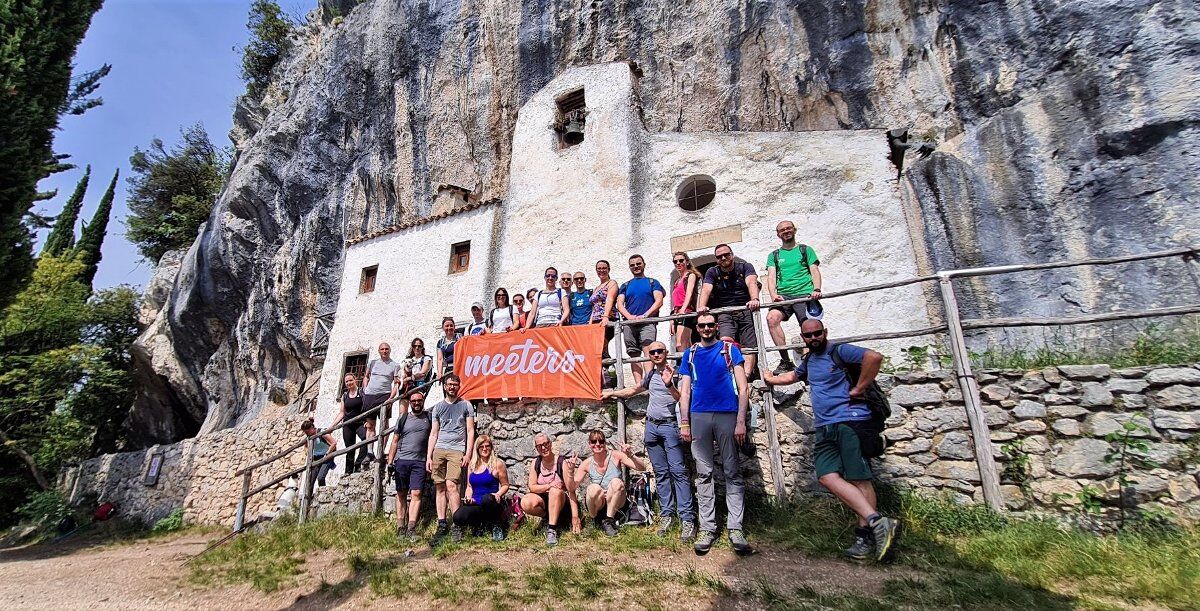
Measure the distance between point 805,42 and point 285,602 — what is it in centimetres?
1219

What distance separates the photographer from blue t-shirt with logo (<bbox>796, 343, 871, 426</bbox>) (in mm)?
4352

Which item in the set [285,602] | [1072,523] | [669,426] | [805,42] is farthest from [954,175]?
[285,602]

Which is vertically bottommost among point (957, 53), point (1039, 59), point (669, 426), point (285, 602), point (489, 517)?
point (285, 602)

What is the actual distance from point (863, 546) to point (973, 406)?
1801 mm

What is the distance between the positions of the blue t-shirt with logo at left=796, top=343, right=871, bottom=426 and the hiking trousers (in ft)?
2.47

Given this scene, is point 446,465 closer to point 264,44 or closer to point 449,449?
point 449,449

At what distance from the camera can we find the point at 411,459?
22.4 feet

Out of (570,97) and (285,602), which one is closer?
(285,602)

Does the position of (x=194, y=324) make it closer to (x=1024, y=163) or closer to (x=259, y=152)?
(x=259, y=152)

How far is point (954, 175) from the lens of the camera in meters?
8.69

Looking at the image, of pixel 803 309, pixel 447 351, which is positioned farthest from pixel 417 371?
pixel 803 309

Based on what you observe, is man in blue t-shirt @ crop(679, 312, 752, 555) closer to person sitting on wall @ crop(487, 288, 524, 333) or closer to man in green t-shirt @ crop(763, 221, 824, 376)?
man in green t-shirt @ crop(763, 221, 824, 376)

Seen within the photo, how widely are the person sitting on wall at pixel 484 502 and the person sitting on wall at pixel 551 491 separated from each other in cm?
30

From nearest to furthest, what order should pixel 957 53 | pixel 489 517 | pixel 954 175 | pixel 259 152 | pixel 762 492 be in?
pixel 762 492 < pixel 489 517 < pixel 954 175 < pixel 957 53 < pixel 259 152
